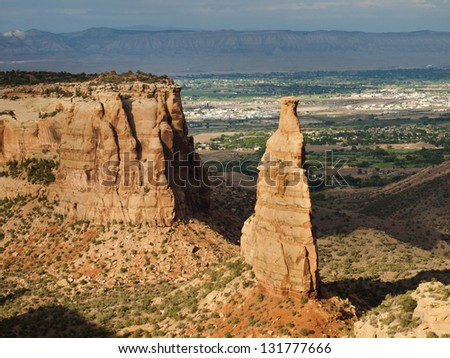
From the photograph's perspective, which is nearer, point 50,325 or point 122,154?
point 50,325

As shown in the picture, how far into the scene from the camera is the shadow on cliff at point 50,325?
147 feet

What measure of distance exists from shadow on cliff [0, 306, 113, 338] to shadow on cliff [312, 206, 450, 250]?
24.4 metres

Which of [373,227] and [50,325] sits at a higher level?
[373,227]

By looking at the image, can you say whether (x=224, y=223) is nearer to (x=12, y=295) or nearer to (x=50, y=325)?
(x=12, y=295)

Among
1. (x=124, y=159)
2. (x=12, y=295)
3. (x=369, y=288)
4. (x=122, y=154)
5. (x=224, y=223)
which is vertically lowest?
(x=12, y=295)

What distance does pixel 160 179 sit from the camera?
56.2 m

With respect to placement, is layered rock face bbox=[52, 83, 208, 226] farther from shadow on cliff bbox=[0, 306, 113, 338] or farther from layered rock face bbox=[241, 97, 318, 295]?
layered rock face bbox=[241, 97, 318, 295]

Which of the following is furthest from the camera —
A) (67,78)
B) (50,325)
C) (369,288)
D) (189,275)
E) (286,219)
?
(67,78)

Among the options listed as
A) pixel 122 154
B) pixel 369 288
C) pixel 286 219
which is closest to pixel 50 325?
pixel 122 154

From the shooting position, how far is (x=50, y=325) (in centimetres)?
4669

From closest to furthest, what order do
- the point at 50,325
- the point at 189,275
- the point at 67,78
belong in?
the point at 50,325 → the point at 189,275 → the point at 67,78

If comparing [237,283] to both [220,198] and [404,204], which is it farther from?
[404,204]

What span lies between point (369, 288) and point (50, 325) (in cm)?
1822

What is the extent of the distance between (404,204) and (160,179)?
41304 millimetres
